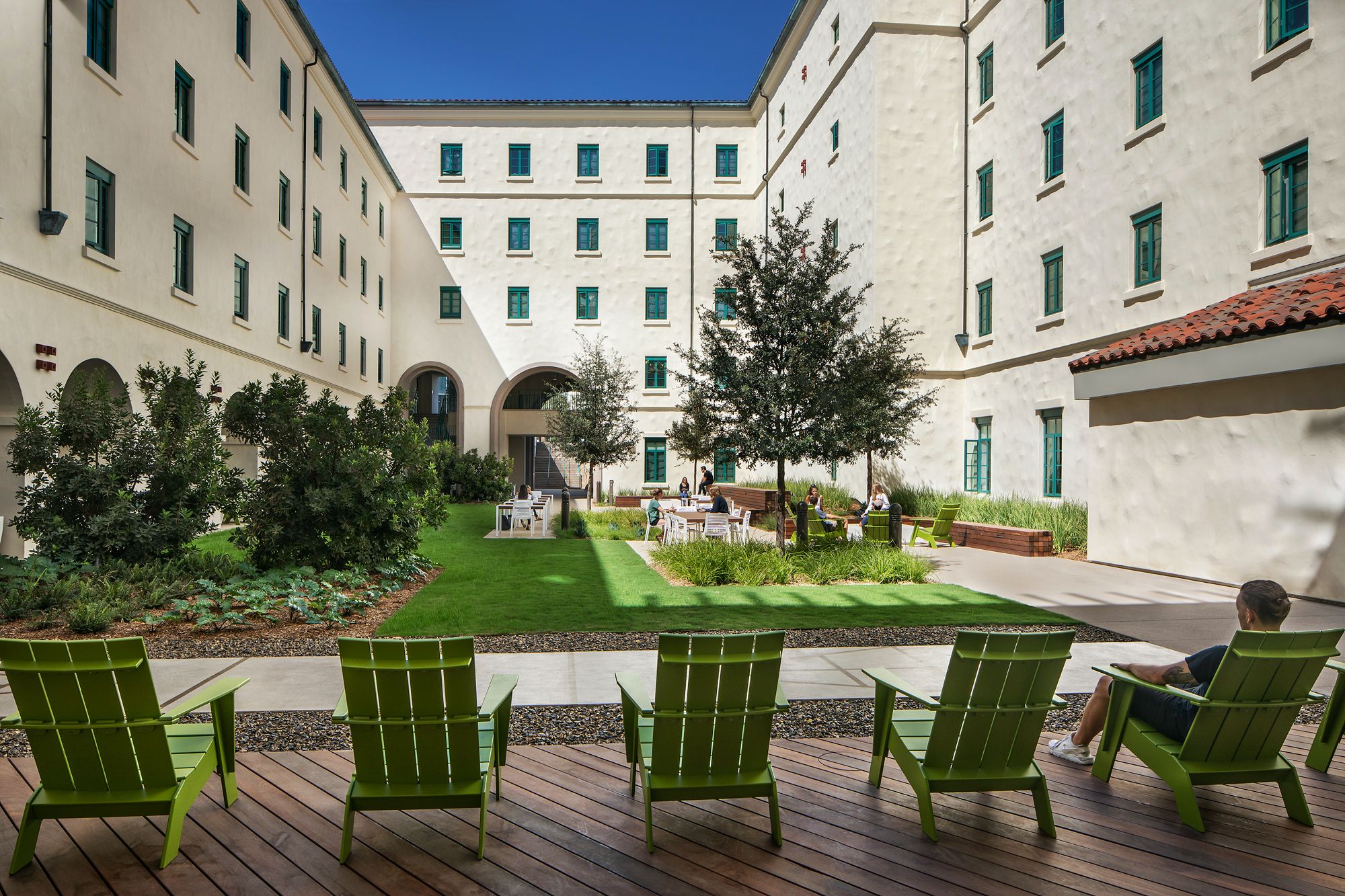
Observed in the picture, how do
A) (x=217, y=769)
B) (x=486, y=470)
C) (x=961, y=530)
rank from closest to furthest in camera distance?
(x=217, y=769)
(x=961, y=530)
(x=486, y=470)

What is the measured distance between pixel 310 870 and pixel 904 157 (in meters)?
23.8

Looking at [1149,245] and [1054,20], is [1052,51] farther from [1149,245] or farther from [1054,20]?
[1149,245]

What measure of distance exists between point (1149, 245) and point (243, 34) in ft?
69.9

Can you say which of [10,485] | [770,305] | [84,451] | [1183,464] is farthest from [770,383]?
[10,485]

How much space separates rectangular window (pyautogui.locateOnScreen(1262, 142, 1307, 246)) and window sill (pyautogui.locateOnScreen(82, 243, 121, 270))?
19065 mm

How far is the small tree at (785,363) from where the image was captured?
550 inches

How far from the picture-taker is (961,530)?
18625mm

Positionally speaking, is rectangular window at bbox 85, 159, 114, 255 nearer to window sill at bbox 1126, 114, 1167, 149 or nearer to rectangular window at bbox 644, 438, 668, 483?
window sill at bbox 1126, 114, 1167, 149

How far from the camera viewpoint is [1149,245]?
53.2ft

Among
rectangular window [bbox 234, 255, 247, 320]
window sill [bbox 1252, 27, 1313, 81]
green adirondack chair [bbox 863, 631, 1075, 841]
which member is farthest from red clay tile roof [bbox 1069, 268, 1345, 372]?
rectangular window [bbox 234, 255, 247, 320]

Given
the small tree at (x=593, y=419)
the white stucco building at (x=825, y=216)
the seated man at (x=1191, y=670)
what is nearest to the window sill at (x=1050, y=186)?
the white stucco building at (x=825, y=216)

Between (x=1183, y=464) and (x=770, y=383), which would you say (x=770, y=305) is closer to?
(x=770, y=383)

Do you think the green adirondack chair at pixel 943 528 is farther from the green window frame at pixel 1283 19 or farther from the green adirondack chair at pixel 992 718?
the green adirondack chair at pixel 992 718

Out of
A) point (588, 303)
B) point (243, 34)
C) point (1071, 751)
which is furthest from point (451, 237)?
point (1071, 751)
